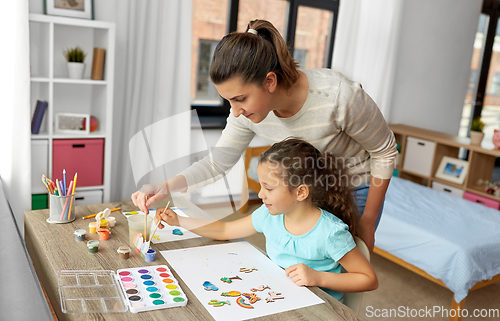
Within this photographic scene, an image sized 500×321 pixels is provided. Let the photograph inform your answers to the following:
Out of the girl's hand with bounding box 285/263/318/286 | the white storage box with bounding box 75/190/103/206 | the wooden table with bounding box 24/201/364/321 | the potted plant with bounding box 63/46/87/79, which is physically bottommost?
the white storage box with bounding box 75/190/103/206

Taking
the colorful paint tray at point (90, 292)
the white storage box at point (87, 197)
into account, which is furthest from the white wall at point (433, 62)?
the colorful paint tray at point (90, 292)

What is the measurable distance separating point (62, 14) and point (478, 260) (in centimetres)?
274

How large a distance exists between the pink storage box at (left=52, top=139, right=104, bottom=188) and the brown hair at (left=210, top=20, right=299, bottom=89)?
6.12ft

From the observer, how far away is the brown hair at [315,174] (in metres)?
1.23

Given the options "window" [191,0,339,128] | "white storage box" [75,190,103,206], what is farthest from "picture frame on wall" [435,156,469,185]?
"white storage box" [75,190,103,206]

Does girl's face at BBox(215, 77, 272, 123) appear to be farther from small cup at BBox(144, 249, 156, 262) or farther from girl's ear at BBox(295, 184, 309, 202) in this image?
small cup at BBox(144, 249, 156, 262)

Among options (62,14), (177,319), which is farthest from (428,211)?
(62,14)

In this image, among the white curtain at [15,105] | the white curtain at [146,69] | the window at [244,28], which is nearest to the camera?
the white curtain at [15,105]

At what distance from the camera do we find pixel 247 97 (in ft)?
3.84

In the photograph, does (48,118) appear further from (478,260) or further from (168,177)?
(478,260)

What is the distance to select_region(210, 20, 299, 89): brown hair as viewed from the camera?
1137 mm

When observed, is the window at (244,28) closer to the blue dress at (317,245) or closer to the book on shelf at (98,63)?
the book on shelf at (98,63)

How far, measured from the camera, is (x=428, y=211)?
111 inches

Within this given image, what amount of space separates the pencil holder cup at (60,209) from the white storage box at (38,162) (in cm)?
146
